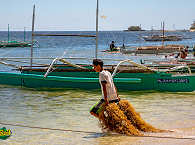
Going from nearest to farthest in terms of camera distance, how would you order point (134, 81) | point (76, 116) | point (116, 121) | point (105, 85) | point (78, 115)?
point (105, 85)
point (116, 121)
point (76, 116)
point (78, 115)
point (134, 81)

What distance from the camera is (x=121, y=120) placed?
7.71 m

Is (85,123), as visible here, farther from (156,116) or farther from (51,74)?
(51,74)

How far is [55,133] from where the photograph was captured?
8516 millimetres

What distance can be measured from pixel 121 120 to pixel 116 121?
0.34 feet

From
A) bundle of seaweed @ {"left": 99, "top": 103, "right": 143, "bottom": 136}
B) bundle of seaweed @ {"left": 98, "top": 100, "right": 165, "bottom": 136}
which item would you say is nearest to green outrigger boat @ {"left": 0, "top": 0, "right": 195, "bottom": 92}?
bundle of seaweed @ {"left": 98, "top": 100, "right": 165, "bottom": 136}

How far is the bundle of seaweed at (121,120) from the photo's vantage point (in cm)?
761

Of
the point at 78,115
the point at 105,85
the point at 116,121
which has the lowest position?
the point at 78,115

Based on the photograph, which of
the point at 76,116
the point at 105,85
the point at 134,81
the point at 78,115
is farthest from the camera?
the point at 134,81

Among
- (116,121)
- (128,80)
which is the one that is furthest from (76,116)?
(128,80)

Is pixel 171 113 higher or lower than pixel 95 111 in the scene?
lower

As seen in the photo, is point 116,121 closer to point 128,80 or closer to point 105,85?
point 105,85

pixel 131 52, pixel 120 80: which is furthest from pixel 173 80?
pixel 131 52

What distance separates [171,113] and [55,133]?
13.8ft

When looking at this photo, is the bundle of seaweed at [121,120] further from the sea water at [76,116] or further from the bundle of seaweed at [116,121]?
the sea water at [76,116]
